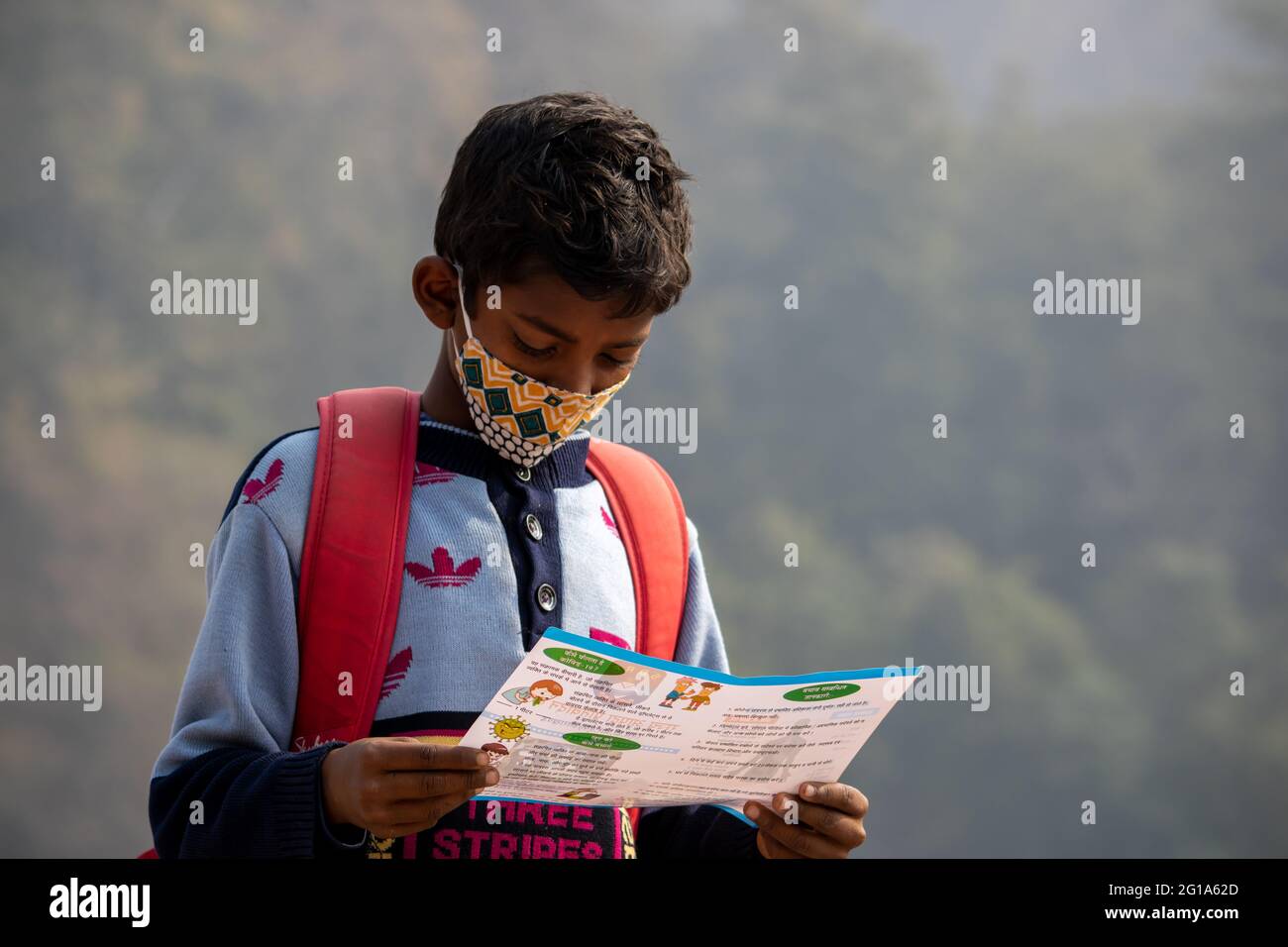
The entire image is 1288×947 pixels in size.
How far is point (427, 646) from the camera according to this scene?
142 centimetres

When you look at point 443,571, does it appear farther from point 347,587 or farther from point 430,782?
point 430,782

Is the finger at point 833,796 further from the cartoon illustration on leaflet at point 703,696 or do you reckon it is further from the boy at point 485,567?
the cartoon illustration on leaflet at point 703,696

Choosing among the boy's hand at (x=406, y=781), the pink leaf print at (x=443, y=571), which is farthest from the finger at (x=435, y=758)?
the pink leaf print at (x=443, y=571)

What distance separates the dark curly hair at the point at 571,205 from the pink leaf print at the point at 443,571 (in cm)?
31

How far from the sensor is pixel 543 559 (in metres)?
1.51

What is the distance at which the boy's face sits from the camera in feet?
4.81

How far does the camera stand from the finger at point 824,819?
4.54 ft

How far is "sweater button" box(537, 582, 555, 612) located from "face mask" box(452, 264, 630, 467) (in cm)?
17

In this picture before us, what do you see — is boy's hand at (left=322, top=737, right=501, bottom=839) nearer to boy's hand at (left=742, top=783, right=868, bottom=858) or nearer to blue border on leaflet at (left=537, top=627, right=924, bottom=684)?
blue border on leaflet at (left=537, top=627, right=924, bottom=684)

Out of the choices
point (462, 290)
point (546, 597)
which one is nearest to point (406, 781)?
point (546, 597)
